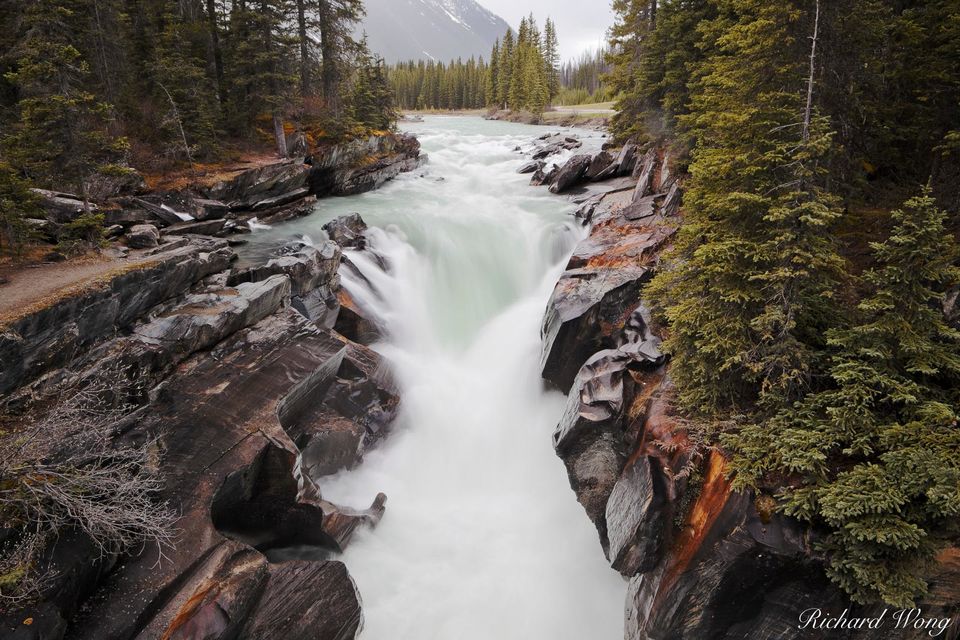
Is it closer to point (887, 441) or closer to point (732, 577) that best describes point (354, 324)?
point (732, 577)

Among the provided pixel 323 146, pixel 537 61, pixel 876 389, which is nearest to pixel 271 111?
Answer: pixel 323 146

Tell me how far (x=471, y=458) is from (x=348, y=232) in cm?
1092

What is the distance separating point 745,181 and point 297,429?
12006 millimetres

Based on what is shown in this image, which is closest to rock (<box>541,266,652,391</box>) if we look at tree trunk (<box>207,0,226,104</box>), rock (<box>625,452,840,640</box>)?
rock (<box>625,452,840,640</box>)

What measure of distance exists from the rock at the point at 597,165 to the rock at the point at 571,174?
0.79 ft

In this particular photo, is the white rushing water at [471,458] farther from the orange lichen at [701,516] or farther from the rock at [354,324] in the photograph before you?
the orange lichen at [701,516]

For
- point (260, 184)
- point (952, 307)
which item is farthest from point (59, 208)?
point (952, 307)

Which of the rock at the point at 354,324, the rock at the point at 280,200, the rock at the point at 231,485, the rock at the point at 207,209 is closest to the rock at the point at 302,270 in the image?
the rock at the point at 354,324

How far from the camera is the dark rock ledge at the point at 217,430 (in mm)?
7179

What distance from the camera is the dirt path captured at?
30.8 feet

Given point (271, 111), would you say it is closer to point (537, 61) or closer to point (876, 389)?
point (876, 389)

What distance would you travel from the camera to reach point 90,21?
22.8m

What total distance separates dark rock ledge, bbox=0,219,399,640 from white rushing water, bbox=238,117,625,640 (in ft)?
3.36

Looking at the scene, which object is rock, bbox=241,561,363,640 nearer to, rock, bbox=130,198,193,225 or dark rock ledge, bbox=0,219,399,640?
dark rock ledge, bbox=0,219,399,640
